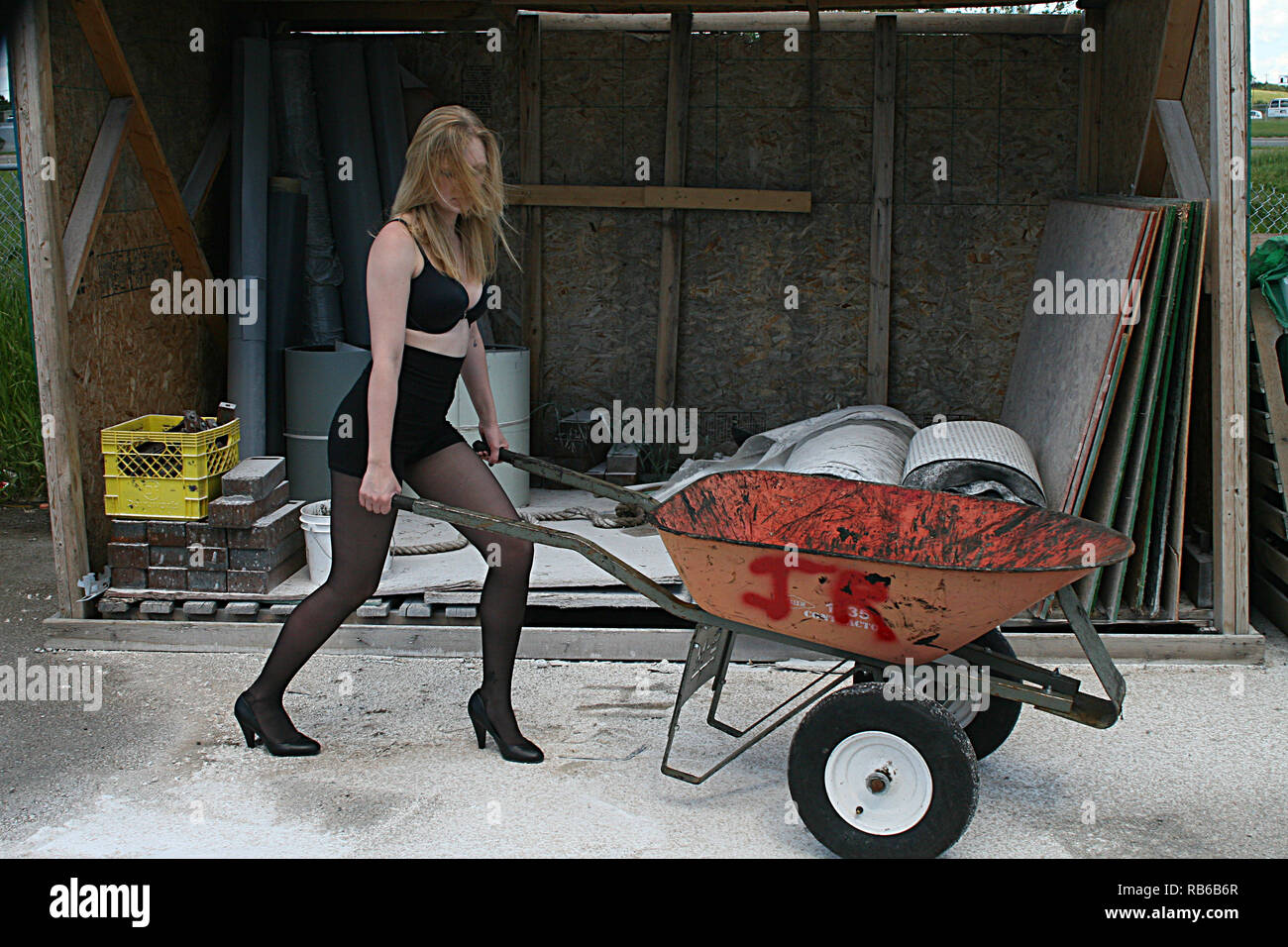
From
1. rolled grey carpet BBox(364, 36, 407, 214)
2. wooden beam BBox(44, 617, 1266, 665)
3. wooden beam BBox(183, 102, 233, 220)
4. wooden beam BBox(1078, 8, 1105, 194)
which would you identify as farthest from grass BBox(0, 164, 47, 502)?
wooden beam BBox(1078, 8, 1105, 194)

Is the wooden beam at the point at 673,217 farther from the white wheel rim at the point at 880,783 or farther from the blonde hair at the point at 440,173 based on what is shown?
the white wheel rim at the point at 880,783

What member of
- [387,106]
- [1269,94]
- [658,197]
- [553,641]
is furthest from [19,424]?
[1269,94]

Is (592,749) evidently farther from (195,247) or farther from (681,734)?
(195,247)

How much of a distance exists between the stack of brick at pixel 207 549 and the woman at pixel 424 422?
1096mm

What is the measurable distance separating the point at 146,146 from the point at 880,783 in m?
4.11

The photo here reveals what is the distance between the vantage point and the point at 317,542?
496cm

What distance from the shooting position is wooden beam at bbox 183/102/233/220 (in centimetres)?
589

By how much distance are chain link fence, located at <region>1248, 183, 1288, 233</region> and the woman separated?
6827 mm

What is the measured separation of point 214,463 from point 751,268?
10.4 ft

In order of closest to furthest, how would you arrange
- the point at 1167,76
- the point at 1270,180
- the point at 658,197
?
the point at 1167,76, the point at 658,197, the point at 1270,180

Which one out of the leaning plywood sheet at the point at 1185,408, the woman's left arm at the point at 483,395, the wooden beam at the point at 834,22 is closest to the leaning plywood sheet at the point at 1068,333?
the leaning plywood sheet at the point at 1185,408

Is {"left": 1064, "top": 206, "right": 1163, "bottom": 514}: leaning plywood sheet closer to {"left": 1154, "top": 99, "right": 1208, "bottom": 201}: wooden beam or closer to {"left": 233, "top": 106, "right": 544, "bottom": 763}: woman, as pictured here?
{"left": 1154, "top": 99, "right": 1208, "bottom": 201}: wooden beam

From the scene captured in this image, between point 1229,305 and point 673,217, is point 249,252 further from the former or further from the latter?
point 1229,305

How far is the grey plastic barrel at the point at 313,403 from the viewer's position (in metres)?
5.97
